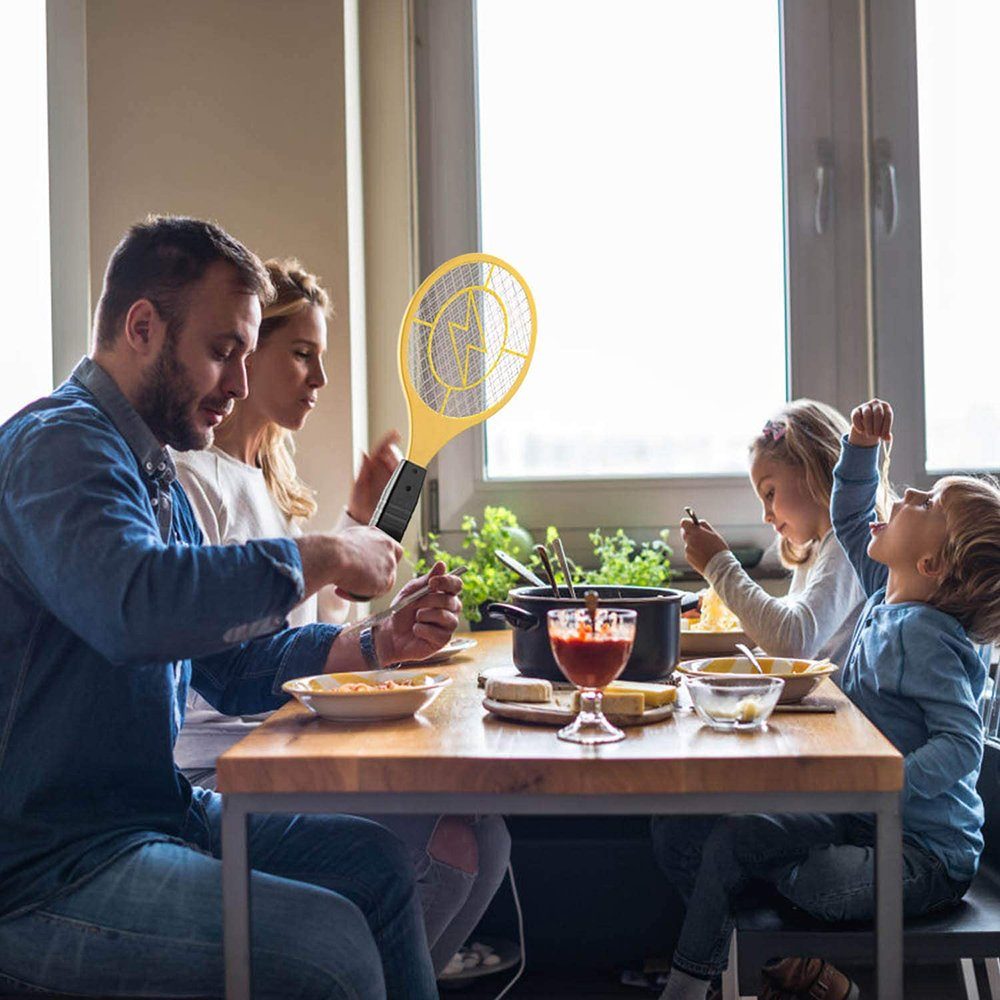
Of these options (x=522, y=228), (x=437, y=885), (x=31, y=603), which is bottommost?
(x=437, y=885)

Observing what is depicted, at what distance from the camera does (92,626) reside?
1.35 meters

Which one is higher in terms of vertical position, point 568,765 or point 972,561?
point 972,561

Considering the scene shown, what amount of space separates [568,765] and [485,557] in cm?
177

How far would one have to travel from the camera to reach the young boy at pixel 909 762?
1680mm

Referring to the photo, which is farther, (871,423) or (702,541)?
(702,541)

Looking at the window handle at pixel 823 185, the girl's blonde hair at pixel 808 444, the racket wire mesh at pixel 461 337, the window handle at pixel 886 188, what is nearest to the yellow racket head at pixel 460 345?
the racket wire mesh at pixel 461 337

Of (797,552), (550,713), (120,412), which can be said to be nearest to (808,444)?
(797,552)

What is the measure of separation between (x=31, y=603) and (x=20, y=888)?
0.31m

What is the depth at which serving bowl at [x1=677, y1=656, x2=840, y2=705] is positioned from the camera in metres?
1.60

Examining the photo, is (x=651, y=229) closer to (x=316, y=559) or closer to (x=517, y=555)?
(x=517, y=555)

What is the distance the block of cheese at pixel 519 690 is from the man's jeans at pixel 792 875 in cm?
36

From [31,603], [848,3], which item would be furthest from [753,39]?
[31,603]

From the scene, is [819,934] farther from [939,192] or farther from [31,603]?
[939,192]

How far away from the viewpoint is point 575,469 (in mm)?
3375
